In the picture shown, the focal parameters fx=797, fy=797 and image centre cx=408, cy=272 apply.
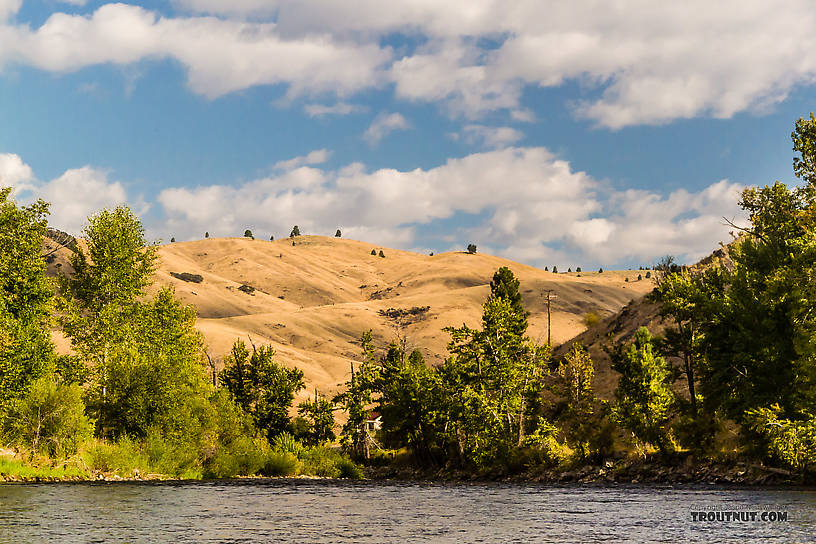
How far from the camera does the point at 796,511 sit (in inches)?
1277

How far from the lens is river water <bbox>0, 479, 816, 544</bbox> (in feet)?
83.9

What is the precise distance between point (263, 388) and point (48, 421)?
4054 cm

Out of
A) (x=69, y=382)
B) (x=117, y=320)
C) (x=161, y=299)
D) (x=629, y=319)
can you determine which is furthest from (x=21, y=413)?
(x=629, y=319)

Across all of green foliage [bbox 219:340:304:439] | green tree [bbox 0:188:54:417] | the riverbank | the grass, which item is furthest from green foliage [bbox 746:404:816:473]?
green foliage [bbox 219:340:304:439]

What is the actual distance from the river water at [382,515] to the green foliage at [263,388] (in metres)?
38.8

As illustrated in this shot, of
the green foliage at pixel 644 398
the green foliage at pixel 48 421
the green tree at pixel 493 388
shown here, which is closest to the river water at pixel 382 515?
the green foliage at pixel 48 421

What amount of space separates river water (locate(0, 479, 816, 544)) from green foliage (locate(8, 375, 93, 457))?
16.0 ft

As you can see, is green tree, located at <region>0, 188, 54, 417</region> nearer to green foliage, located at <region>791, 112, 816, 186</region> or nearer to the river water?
the river water

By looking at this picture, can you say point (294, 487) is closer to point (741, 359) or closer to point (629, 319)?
point (741, 359)

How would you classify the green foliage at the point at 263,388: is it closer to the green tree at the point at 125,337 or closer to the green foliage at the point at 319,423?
the green foliage at the point at 319,423

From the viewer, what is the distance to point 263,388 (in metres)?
89.9

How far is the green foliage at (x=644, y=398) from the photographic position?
65.5m

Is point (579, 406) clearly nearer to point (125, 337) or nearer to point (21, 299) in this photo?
point (125, 337)

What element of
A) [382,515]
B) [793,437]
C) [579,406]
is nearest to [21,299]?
[382,515]
